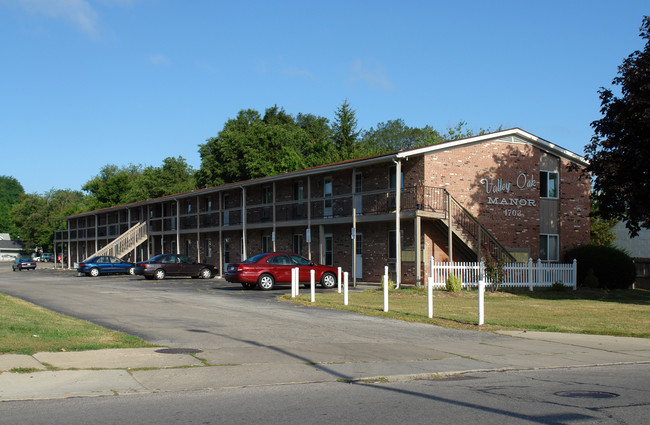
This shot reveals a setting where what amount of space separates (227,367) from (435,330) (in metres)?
6.11

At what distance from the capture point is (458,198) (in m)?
30.1

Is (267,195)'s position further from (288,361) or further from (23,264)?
(23,264)

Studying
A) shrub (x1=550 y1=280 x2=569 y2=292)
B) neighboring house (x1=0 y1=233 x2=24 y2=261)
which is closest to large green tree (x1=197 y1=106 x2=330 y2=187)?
shrub (x1=550 y1=280 x2=569 y2=292)

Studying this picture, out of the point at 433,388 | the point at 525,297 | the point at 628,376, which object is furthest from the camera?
the point at 525,297

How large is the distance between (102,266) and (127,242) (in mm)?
8783

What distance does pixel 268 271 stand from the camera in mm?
26781

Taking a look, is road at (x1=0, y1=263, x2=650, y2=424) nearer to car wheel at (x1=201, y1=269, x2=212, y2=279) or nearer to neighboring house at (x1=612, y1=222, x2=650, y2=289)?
car wheel at (x1=201, y1=269, x2=212, y2=279)

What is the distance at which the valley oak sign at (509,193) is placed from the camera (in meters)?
31.1

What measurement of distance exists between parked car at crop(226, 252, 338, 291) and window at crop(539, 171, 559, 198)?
40.5 ft

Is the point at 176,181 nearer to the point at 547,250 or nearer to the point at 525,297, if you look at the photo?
the point at 547,250

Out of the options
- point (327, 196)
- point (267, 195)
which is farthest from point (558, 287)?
point (267, 195)

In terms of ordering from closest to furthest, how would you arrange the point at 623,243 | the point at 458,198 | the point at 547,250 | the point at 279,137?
1. the point at 458,198
2. the point at 547,250
3. the point at 623,243
4. the point at 279,137

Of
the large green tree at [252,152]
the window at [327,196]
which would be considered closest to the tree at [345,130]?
the large green tree at [252,152]

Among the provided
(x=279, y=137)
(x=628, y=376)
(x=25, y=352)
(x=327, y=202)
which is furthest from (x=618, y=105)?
(x=279, y=137)
